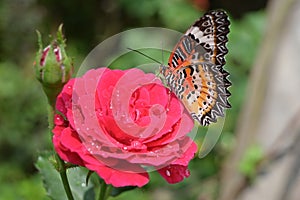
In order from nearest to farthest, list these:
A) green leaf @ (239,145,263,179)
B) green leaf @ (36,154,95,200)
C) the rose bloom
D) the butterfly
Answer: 1. the rose bloom
2. the butterfly
3. green leaf @ (36,154,95,200)
4. green leaf @ (239,145,263,179)

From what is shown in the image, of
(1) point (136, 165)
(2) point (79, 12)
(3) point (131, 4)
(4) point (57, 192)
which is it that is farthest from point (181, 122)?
(2) point (79, 12)

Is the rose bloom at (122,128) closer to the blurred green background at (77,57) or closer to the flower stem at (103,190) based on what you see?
the flower stem at (103,190)

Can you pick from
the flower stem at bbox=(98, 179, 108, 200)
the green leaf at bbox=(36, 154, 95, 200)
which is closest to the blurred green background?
the green leaf at bbox=(36, 154, 95, 200)

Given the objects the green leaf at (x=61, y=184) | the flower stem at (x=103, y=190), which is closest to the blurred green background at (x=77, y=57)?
the green leaf at (x=61, y=184)

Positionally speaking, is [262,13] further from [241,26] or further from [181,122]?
[181,122]

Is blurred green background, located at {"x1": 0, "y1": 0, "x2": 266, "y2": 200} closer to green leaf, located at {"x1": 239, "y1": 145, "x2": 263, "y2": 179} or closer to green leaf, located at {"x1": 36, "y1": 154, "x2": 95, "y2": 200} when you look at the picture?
green leaf, located at {"x1": 239, "y1": 145, "x2": 263, "y2": 179}
